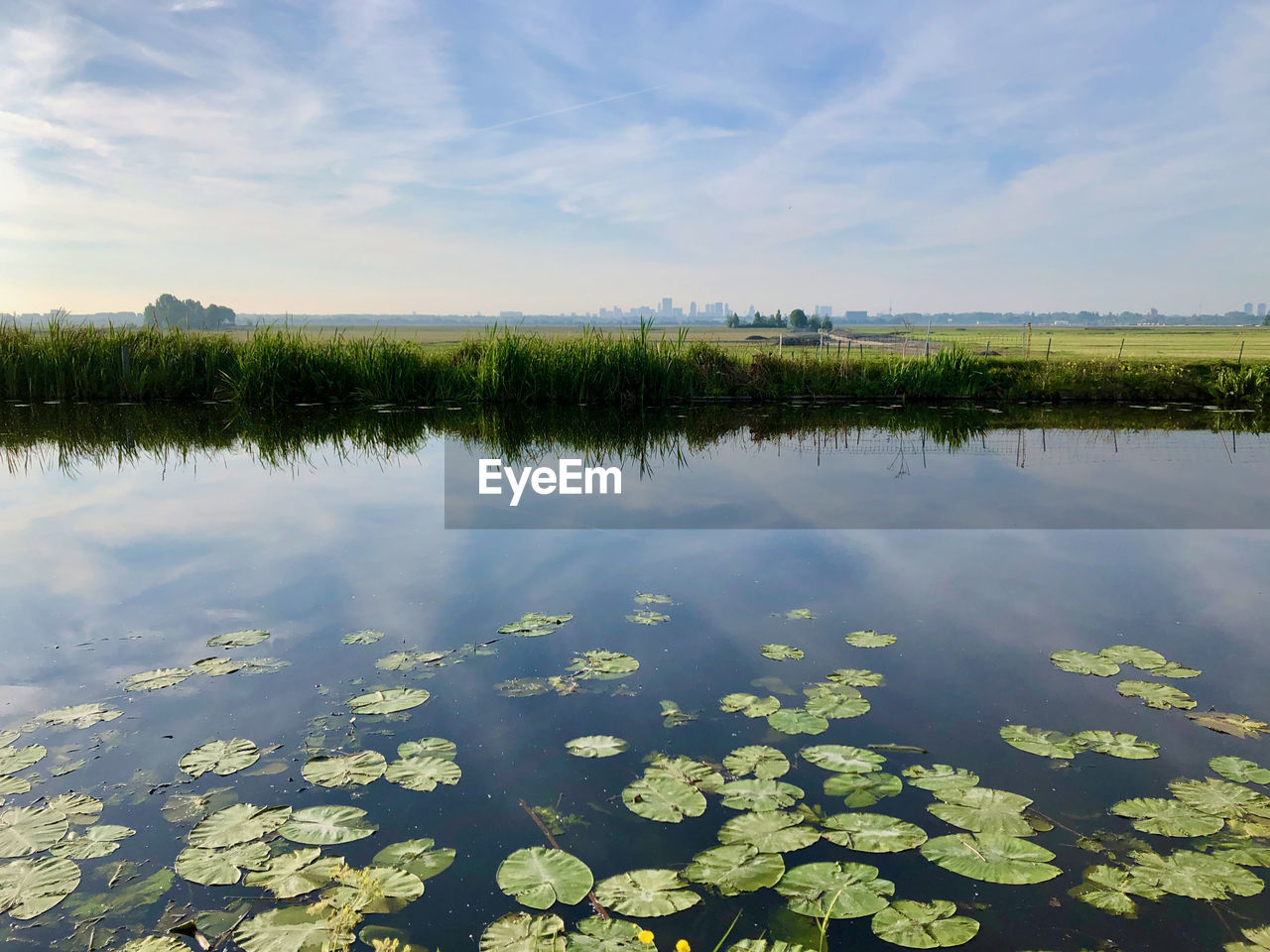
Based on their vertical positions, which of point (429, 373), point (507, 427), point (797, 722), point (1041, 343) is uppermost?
point (1041, 343)

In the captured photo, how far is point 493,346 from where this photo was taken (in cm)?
1691

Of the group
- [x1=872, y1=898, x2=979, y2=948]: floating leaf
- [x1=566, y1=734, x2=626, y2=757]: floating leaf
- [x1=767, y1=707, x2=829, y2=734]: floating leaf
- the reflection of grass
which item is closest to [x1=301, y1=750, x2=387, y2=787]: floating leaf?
[x1=566, y1=734, x2=626, y2=757]: floating leaf

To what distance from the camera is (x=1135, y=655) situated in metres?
4.21

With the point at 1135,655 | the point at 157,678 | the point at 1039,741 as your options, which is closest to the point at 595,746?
the point at 1039,741

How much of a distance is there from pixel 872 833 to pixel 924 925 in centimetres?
41

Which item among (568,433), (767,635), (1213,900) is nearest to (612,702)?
(767,635)

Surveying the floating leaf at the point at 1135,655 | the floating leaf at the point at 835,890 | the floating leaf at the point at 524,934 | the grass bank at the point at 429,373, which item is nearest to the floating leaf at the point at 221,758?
the floating leaf at the point at 524,934

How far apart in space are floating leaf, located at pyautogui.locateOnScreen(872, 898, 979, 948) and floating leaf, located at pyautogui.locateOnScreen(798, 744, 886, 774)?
704 millimetres

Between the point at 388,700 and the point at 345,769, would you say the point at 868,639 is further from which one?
the point at 345,769

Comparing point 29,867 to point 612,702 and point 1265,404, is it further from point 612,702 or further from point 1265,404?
point 1265,404

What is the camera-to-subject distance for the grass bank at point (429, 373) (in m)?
16.9

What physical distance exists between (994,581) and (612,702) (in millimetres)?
3246

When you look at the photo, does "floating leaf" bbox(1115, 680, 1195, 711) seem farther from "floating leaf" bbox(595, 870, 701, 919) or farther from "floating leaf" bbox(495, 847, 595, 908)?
"floating leaf" bbox(495, 847, 595, 908)

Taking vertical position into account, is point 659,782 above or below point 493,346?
below
